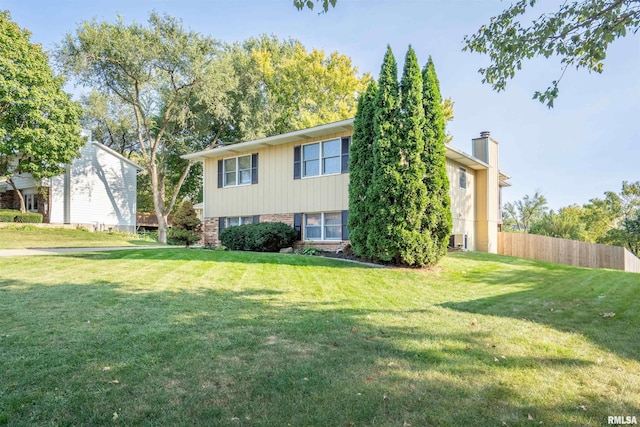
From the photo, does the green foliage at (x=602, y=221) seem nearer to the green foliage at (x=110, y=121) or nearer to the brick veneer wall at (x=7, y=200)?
the green foliage at (x=110, y=121)

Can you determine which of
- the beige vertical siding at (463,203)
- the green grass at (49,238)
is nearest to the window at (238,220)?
the green grass at (49,238)

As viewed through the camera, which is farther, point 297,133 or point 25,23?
point 25,23

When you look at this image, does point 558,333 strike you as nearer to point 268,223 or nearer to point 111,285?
point 111,285

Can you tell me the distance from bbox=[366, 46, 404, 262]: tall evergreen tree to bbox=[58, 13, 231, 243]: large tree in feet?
53.6

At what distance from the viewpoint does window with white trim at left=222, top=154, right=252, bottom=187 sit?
1634cm

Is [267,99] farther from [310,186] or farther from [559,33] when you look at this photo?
[559,33]

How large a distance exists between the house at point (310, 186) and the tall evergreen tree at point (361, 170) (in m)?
1.64

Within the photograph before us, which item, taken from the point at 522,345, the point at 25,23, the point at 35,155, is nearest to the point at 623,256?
the point at 522,345

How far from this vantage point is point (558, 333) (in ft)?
15.3

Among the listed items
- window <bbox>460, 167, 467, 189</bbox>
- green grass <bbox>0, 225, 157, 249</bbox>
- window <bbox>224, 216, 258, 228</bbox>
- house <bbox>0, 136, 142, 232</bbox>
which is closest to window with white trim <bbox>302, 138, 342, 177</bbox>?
window <bbox>224, 216, 258, 228</bbox>

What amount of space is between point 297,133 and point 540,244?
1224 centimetres

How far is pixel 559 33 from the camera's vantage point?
17.1 ft

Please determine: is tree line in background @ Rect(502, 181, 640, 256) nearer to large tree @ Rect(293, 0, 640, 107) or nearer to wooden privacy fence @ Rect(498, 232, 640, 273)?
wooden privacy fence @ Rect(498, 232, 640, 273)

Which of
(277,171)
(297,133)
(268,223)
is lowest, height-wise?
(268,223)
